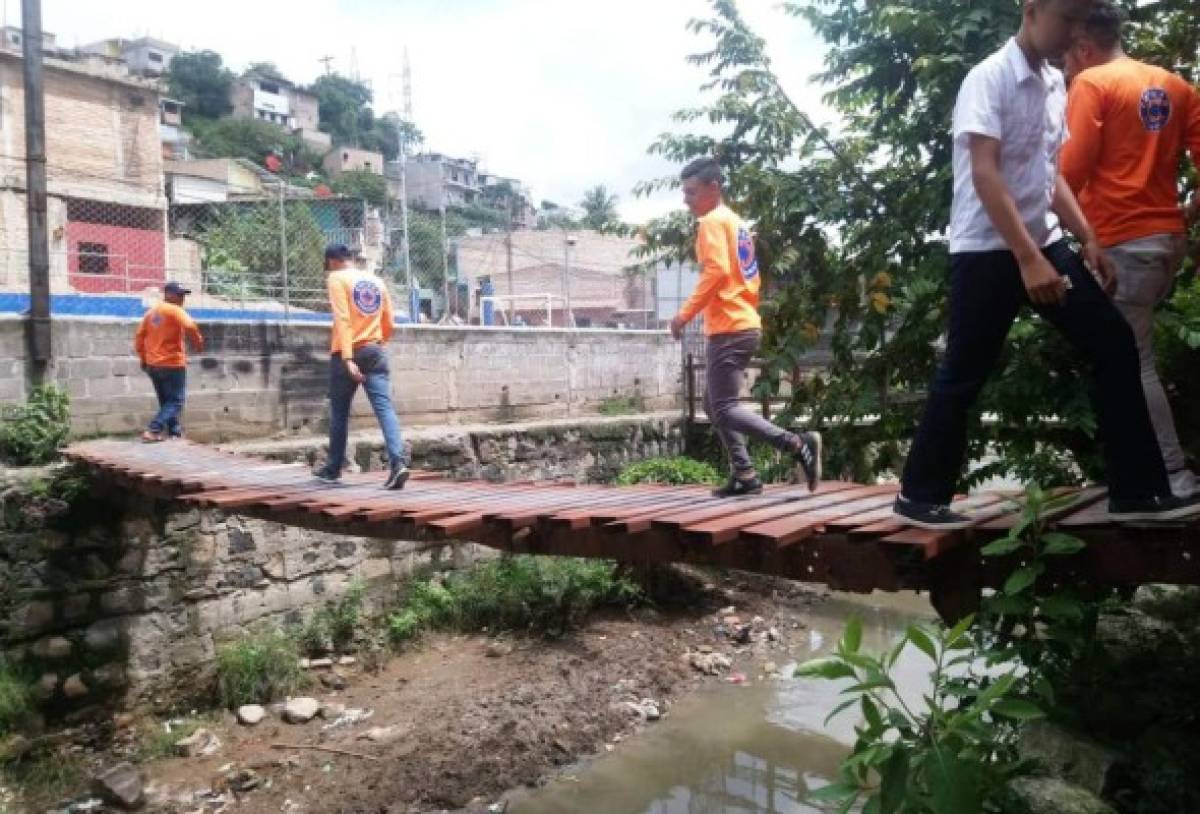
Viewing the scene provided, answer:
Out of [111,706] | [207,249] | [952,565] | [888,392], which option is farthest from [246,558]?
[207,249]

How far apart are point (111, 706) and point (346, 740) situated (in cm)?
165

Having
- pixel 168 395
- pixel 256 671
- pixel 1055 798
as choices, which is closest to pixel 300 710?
pixel 256 671

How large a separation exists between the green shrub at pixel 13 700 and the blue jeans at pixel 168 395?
204 centimetres

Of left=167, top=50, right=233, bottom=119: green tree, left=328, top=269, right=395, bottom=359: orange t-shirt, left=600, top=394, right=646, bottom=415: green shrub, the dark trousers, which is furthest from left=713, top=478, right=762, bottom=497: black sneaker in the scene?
left=167, top=50, right=233, bottom=119: green tree

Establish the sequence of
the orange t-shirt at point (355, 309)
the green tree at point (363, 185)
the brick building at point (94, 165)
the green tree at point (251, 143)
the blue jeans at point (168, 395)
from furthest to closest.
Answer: the green tree at point (251, 143) → the green tree at point (363, 185) → the brick building at point (94, 165) → the blue jeans at point (168, 395) → the orange t-shirt at point (355, 309)

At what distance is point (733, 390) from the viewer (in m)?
3.53

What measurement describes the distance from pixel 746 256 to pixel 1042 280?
1.49 metres

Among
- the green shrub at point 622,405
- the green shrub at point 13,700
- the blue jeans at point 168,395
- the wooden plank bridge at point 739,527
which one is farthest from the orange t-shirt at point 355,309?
the green shrub at point 622,405

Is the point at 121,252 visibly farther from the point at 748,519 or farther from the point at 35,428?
the point at 748,519

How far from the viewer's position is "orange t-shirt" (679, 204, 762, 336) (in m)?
3.42

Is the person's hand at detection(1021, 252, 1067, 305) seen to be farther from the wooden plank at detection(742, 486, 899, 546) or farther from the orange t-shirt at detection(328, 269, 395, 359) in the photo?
the orange t-shirt at detection(328, 269, 395, 359)

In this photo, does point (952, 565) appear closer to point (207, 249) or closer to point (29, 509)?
point (29, 509)

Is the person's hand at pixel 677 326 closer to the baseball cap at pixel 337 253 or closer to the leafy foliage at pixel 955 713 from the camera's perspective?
the leafy foliage at pixel 955 713

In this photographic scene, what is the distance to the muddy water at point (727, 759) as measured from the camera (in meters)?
5.82
